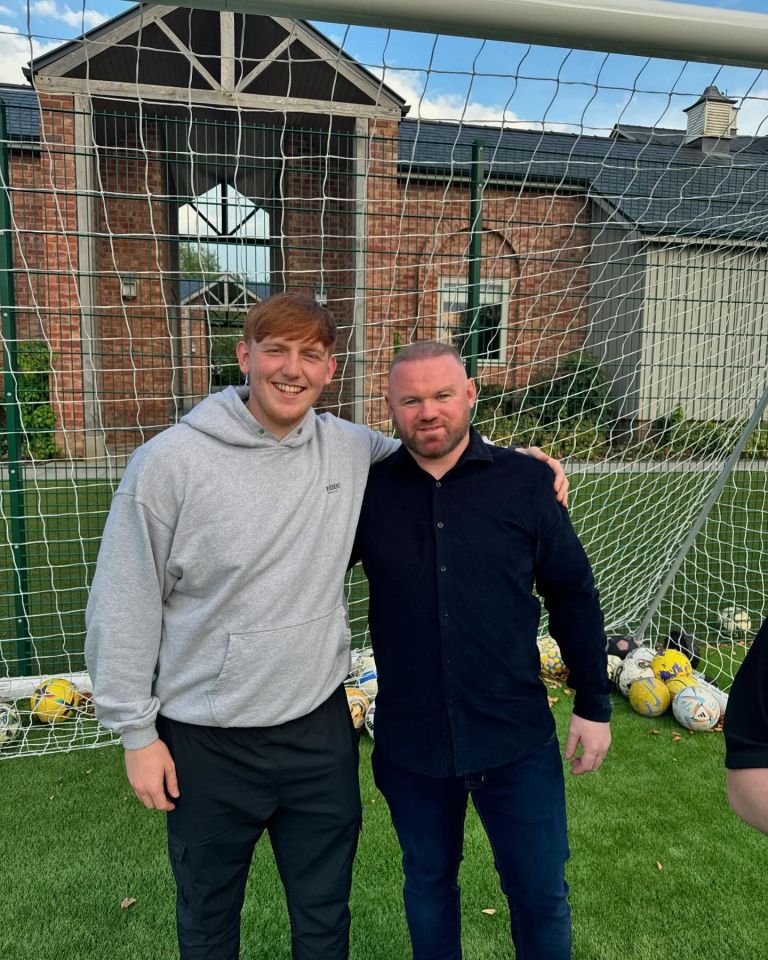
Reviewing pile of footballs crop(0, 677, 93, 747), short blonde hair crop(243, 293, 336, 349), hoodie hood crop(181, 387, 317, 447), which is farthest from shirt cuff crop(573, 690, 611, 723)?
pile of footballs crop(0, 677, 93, 747)

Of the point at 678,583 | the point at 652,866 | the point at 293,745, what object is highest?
the point at 293,745

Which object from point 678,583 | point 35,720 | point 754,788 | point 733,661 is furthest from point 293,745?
point 678,583

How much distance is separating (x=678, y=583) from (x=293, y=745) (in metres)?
5.08

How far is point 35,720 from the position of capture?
11.6 ft

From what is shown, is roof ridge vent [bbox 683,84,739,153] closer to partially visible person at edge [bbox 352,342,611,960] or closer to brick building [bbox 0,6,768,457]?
brick building [bbox 0,6,768,457]

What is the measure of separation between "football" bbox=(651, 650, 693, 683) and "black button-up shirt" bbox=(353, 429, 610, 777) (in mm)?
2357

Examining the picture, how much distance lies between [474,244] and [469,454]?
2809mm

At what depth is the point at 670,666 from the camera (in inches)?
149

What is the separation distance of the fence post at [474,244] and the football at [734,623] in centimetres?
248

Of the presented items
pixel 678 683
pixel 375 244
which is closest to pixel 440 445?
pixel 678 683

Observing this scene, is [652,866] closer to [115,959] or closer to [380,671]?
[380,671]

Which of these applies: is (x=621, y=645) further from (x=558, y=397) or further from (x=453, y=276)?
(x=453, y=276)

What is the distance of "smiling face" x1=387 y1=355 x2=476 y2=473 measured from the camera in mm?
1572

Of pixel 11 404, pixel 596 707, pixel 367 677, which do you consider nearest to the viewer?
pixel 596 707
